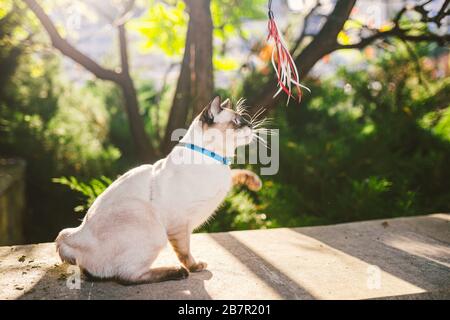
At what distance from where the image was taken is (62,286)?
227 centimetres

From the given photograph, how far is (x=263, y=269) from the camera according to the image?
2.51 m

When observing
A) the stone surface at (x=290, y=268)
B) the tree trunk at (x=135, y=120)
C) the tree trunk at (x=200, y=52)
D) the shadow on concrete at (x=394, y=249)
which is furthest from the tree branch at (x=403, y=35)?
the tree trunk at (x=135, y=120)

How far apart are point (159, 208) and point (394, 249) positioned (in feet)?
5.67

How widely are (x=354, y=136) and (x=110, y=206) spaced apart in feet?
12.4

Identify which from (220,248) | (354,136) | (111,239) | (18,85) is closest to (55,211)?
(18,85)

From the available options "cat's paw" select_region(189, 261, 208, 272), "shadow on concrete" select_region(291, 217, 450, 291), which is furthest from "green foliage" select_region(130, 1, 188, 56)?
"cat's paw" select_region(189, 261, 208, 272)

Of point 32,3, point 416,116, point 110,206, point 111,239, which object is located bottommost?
point 111,239

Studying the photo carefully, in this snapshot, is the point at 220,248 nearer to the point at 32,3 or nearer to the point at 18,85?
the point at 32,3

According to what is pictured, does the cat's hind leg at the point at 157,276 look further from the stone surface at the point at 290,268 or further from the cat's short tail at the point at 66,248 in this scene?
the cat's short tail at the point at 66,248

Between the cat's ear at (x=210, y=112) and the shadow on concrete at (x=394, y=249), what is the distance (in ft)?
4.42

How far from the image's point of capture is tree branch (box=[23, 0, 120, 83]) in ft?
13.7

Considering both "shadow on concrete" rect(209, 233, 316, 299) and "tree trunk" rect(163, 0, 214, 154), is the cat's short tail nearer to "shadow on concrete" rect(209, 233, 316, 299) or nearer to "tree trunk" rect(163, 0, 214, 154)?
"shadow on concrete" rect(209, 233, 316, 299)

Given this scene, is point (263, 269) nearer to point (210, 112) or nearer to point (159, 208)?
point (159, 208)

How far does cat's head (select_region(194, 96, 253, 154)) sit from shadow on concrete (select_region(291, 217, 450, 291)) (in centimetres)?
117
